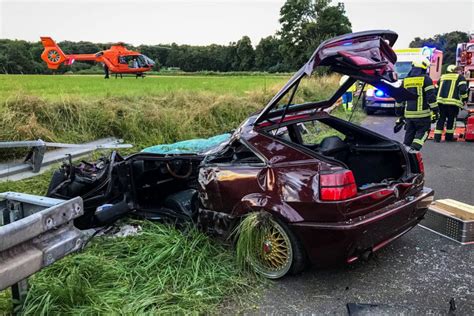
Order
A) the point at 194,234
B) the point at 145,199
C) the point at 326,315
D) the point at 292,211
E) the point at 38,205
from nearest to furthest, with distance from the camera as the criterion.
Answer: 1. the point at 38,205
2. the point at 326,315
3. the point at 292,211
4. the point at 194,234
5. the point at 145,199

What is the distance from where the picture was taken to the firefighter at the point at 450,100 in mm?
10203

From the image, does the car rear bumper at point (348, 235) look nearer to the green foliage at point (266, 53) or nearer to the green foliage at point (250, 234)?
the green foliage at point (250, 234)

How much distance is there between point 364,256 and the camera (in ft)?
10.8

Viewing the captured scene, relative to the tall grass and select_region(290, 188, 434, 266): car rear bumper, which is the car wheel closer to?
select_region(290, 188, 434, 266): car rear bumper

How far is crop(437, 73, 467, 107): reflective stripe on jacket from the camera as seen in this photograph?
33.5 ft

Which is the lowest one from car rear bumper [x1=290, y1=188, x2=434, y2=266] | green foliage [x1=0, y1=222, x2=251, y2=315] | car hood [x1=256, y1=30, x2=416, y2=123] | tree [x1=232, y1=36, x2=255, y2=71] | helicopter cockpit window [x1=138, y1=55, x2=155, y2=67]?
green foliage [x1=0, y1=222, x2=251, y2=315]

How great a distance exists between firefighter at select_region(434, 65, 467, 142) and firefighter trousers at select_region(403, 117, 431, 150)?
2.63 meters

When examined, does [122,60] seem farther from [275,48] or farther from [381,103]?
[275,48]

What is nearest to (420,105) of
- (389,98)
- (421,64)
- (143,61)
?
(421,64)

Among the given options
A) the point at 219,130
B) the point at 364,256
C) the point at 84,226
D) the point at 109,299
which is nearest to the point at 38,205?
the point at 109,299

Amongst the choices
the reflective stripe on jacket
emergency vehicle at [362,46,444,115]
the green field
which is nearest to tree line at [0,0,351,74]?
the green field

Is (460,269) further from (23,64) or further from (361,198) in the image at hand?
(23,64)

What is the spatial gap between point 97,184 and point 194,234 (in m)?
1.22

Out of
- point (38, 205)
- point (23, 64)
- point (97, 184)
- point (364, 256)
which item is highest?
point (23, 64)
